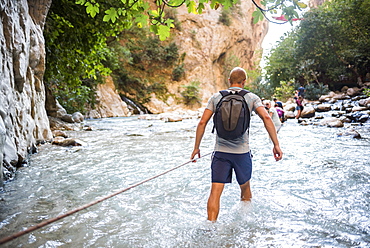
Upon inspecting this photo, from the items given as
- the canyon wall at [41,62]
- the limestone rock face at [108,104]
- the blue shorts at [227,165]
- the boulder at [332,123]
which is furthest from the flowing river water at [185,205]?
the limestone rock face at [108,104]

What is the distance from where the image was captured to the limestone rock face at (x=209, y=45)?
108 feet

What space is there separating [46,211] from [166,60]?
30431mm

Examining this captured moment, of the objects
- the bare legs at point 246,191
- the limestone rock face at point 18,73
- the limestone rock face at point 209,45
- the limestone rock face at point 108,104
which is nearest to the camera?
the bare legs at point 246,191

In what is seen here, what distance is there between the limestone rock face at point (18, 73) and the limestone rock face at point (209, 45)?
22027 mm

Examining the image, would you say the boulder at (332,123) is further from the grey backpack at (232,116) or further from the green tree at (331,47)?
the green tree at (331,47)

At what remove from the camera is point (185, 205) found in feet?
9.78

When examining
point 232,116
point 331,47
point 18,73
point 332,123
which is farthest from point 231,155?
point 331,47

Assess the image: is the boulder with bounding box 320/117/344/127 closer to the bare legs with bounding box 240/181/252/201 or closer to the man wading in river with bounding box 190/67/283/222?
the bare legs with bounding box 240/181/252/201

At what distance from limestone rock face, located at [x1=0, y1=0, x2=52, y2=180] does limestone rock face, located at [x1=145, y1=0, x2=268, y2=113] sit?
22.0m

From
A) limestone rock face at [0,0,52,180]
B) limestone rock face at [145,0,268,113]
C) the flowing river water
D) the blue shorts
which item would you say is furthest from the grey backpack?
limestone rock face at [145,0,268,113]

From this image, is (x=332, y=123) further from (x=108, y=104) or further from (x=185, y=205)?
(x=108, y=104)

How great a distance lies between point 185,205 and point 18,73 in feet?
13.4

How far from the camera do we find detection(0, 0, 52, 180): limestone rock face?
12.7 ft

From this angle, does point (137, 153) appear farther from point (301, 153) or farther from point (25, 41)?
point (301, 153)
